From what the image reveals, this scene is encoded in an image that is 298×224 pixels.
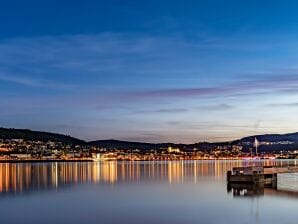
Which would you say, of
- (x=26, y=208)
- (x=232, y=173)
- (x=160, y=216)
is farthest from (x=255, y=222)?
(x=232, y=173)

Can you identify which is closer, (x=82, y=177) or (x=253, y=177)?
(x=253, y=177)

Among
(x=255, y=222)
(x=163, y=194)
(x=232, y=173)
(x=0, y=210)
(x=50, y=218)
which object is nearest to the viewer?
(x=255, y=222)

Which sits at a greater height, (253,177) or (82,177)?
(253,177)

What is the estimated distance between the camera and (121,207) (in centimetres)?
3375

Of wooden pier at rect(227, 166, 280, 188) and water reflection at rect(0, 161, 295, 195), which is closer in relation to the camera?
wooden pier at rect(227, 166, 280, 188)

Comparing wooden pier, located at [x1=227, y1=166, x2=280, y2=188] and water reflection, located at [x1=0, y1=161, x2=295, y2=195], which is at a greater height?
wooden pier, located at [x1=227, y1=166, x2=280, y2=188]

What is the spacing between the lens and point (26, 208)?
33031mm

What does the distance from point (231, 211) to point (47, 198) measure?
17.1 m

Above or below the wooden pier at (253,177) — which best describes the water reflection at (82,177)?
below

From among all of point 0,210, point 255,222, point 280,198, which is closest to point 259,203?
point 280,198

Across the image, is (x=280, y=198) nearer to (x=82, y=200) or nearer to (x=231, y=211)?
(x=231, y=211)

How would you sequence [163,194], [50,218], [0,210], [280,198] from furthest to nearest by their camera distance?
1. [163,194]
2. [280,198]
3. [0,210]
4. [50,218]

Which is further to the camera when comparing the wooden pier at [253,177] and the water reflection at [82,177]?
the water reflection at [82,177]

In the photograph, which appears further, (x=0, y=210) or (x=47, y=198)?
(x=47, y=198)
